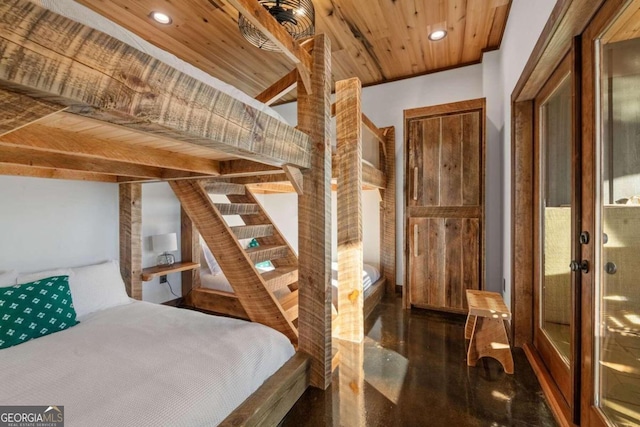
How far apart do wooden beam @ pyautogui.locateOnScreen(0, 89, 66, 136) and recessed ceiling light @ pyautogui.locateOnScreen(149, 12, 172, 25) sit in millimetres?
2434

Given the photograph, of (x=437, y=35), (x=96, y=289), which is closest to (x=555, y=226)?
(x=437, y=35)

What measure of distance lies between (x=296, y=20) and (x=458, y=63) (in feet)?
7.30

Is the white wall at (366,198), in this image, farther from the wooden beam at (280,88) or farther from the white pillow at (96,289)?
the wooden beam at (280,88)

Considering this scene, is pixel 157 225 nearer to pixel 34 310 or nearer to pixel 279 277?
pixel 34 310

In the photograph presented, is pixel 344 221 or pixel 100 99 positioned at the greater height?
pixel 100 99

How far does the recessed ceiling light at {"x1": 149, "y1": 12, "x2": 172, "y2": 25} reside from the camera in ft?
7.70

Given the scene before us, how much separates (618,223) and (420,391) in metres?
1.30

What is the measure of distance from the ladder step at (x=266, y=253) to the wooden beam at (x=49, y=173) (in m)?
1.50

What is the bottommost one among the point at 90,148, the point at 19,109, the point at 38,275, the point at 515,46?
the point at 38,275

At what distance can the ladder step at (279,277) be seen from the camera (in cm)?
202

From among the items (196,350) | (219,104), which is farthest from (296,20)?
(196,350)

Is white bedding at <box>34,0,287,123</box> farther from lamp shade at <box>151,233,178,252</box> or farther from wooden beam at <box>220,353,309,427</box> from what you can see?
lamp shade at <box>151,233,178,252</box>

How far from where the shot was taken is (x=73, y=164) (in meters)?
1.80

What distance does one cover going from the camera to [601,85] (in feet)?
3.81
